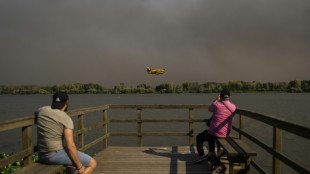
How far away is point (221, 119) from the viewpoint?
5.39 meters

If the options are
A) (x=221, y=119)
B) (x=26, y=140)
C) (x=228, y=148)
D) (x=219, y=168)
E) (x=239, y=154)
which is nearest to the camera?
(x=26, y=140)

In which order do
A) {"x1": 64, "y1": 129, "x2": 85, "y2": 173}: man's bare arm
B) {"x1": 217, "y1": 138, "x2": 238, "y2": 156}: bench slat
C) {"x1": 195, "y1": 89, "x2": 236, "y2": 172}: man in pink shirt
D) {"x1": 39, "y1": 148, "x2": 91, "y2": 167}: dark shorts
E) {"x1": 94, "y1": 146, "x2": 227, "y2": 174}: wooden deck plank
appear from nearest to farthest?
{"x1": 64, "y1": 129, "x2": 85, "y2": 173}: man's bare arm → {"x1": 39, "y1": 148, "x2": 91, "y2": 167}: dark shorts → {"x1": 217, "y1": 138, "x2": 238, "y2": 156}: bench slat → {"x1": 195, "y1": 89, "x2": 236, "y2": 172}: man in pink shirt → {"x1": 94, "y1": 146, "x2": 227, "y2": 174}: wooden deck plank

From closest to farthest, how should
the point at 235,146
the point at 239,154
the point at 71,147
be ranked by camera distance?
the point at 71,147 < the point at 239,154 < the point at 235,146

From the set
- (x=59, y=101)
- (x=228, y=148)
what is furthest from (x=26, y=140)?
(x=228, y=148)

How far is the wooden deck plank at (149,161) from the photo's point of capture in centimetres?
552

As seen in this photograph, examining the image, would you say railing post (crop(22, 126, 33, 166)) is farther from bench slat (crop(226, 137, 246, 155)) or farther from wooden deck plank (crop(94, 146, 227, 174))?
bench slat (crop(226, 137, 246, 155))

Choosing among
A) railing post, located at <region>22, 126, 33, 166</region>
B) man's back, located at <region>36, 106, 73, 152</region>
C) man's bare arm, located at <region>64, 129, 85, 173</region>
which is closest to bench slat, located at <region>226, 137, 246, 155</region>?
man's bare arm, located at <region>64, 129, 85, 173</region>

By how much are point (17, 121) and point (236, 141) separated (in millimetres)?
3898

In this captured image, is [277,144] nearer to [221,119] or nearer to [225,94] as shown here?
[221,119]

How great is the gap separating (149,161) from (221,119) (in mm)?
2079

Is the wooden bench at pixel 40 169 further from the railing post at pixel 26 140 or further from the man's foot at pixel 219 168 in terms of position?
the man's foot at pixel 219 168

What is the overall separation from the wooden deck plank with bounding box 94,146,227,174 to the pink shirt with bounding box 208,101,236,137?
86 centimetres

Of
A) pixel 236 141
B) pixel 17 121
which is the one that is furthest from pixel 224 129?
pixel 17 121

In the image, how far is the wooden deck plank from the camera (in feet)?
18.1
